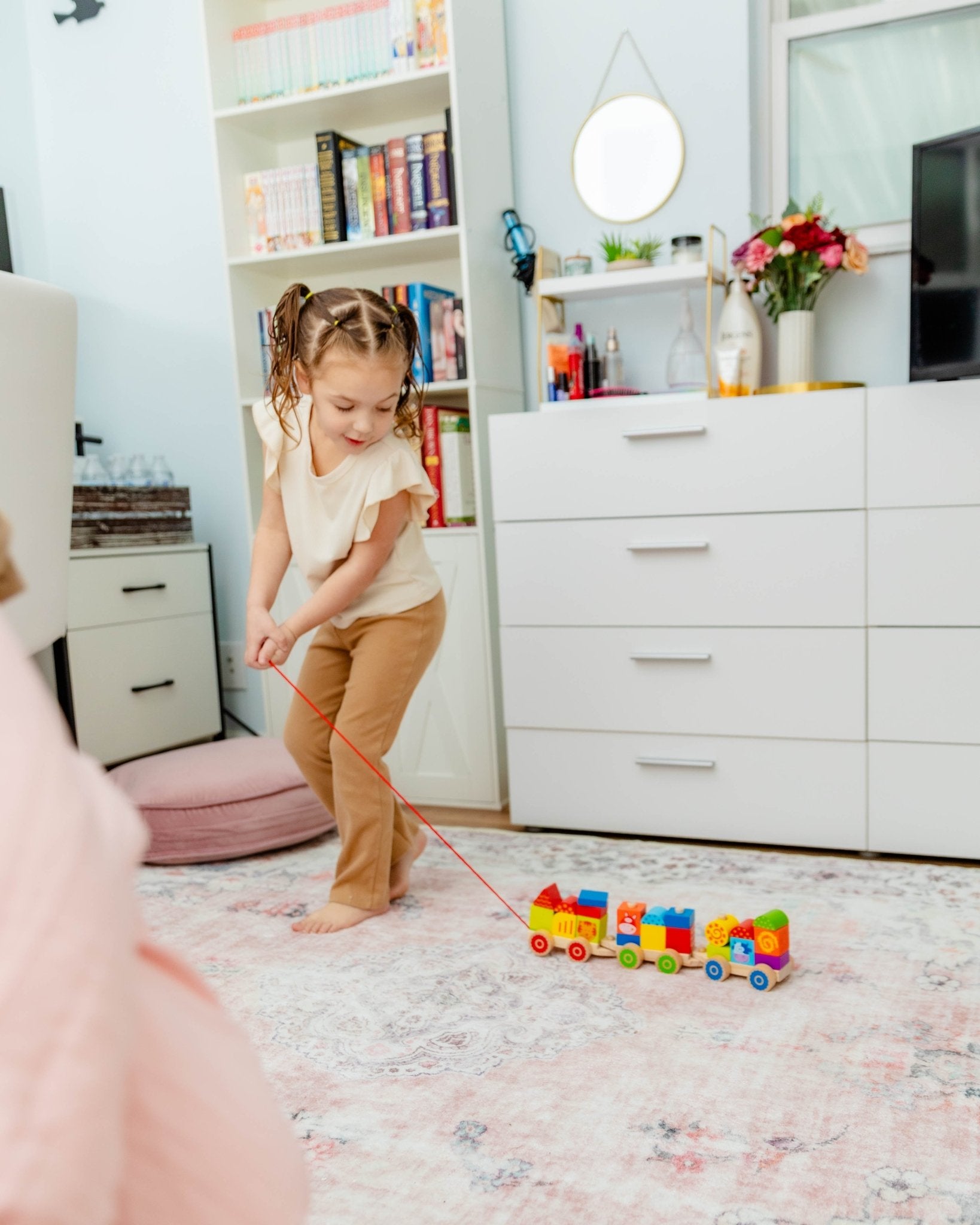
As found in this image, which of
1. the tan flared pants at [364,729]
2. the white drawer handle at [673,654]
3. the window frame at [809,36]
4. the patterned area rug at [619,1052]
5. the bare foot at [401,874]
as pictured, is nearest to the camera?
the patterned area rug at [619,1052]

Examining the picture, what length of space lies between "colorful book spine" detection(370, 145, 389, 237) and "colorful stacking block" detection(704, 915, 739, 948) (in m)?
1.67

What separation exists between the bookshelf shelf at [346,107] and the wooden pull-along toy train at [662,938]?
1.74 meters

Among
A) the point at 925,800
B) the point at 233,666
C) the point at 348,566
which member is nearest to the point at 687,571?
the point at 925,800

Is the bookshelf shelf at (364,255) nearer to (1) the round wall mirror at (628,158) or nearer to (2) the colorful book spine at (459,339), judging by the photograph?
(2) the colorful book spine at (459,339)

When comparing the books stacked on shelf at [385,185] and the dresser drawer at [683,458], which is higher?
the books stacked on shelf at [385,185]

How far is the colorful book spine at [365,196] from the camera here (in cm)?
254

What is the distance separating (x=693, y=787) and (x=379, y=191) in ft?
4.86

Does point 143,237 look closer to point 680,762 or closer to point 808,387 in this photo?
point 808,387

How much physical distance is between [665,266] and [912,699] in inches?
40.1

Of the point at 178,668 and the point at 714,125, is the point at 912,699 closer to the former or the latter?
the point at 714,125

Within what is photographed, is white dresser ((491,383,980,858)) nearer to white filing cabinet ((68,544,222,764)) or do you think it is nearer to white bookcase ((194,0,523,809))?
white bookcase ((194,0,523,809))

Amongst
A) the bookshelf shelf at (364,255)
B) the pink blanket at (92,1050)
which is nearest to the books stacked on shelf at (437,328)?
the bookshelf shelf at (364,255)

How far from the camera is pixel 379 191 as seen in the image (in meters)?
2.54

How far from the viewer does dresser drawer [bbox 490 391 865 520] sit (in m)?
2.07
